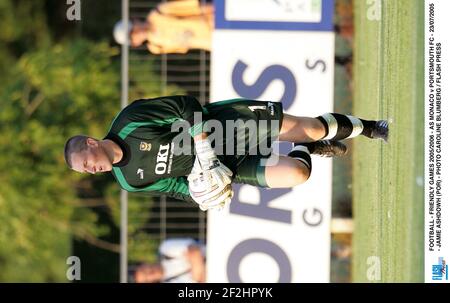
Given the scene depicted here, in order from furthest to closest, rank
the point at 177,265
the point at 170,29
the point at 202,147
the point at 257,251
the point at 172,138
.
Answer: the point at 170,29, the point at 177,265, the point at 257,251, the point at 172,138, the point at 202,147

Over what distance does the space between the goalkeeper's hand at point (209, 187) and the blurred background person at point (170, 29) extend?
2.28m

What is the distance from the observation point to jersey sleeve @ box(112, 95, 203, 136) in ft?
18.7

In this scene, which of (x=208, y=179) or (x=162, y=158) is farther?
(x=162, y=158)

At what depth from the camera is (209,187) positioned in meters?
5.68

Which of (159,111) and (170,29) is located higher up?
(170,29)

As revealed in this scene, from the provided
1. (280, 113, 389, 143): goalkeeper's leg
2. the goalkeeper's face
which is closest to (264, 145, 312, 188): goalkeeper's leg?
(280, 113, 389, 143): goalkeeper's leg

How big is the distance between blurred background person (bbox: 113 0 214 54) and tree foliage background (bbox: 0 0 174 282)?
897mm

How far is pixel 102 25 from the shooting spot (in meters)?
8.88

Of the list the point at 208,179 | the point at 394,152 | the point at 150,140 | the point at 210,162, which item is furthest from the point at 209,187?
the point at 394,152

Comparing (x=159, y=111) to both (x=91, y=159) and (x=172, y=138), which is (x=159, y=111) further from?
(x=91, y=159)

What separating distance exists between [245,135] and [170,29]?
219cm

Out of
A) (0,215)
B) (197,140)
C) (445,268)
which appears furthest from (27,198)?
(445,268)
